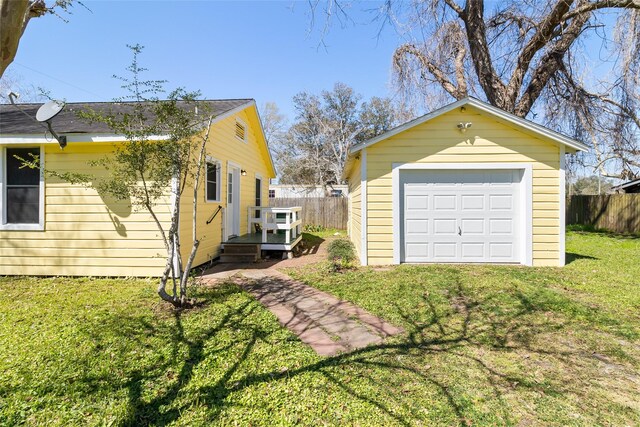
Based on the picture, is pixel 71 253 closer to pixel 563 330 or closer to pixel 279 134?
pixel 563 330

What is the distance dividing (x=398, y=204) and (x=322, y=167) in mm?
19512

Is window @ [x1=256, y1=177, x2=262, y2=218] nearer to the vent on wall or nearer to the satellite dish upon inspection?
the vent on wall

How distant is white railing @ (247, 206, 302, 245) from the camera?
27.5ft

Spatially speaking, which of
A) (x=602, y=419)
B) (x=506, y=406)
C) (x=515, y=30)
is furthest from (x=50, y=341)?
(x=515, y=30)

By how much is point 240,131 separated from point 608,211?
57.0 ft

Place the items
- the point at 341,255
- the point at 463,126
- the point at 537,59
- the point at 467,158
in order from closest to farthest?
the point at 463,126
the point at 467,158
the point at 341,255
the point at 537,59

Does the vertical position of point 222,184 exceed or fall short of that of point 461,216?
it exceeds it

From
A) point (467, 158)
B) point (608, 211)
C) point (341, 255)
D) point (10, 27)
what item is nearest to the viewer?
point (10, 27)

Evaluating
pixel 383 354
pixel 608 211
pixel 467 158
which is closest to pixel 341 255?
pixel 467 158

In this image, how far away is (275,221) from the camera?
9836mm

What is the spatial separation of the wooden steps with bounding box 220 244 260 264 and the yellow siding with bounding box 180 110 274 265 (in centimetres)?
28

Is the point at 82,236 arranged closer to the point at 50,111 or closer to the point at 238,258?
the point at 50,111

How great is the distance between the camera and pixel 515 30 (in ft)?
36.4

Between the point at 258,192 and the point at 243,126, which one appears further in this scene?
the point at 258,192
